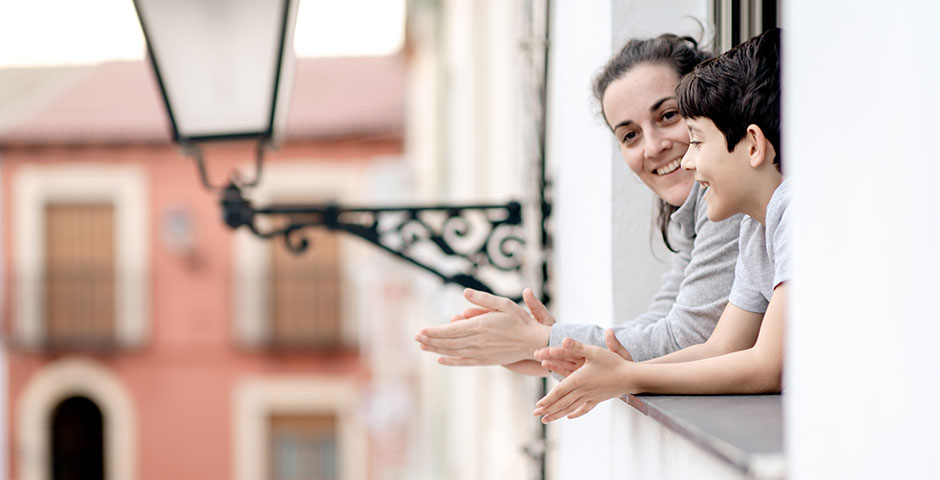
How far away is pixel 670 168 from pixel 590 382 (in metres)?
0.50

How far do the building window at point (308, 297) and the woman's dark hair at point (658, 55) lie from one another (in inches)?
589

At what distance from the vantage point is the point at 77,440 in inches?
675

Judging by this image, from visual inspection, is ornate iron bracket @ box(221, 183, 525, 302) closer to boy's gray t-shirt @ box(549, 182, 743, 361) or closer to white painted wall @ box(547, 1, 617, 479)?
white painted wall @ box(547, 1, 617, 479)

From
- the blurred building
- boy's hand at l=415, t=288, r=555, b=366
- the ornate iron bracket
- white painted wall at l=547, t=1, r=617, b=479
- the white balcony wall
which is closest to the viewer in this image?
boy's hand at l=415, t=288, r=555, b=366

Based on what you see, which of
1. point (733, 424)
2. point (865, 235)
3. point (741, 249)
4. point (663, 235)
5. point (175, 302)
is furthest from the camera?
point (175, 302)

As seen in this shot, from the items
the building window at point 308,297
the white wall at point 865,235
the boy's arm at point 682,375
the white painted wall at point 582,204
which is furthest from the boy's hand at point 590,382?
the building window at point 308,297

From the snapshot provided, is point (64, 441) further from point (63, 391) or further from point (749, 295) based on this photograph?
point (749, 295)

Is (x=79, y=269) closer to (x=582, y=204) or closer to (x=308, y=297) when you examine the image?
(x=308, y=297)

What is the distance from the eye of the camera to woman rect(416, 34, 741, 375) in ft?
5.01

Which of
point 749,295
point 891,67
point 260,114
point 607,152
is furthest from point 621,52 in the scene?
point 260,114

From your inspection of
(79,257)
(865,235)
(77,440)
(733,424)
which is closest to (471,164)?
(733,424)

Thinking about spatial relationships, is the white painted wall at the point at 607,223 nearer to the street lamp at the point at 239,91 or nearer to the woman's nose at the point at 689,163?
the woman's nose at the point at 689,163

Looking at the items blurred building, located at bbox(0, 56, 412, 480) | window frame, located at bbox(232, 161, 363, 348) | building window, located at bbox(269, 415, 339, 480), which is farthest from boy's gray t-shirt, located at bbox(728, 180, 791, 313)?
building window, located at bbox(269, 415, 339, 480)

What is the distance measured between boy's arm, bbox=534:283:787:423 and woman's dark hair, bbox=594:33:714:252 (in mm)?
449
